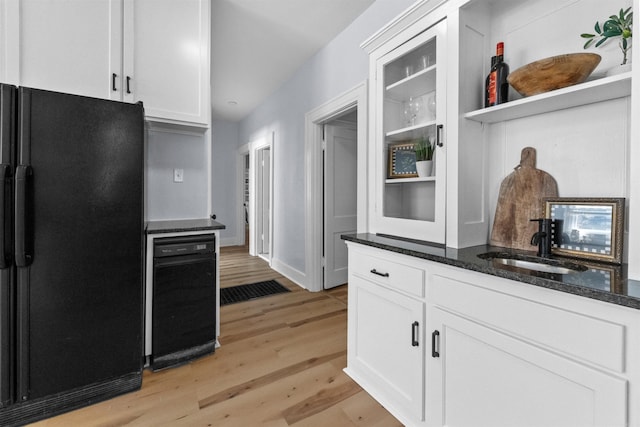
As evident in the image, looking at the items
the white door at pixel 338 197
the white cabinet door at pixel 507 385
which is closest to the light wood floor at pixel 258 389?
the white cabinet door at pixel 507 385

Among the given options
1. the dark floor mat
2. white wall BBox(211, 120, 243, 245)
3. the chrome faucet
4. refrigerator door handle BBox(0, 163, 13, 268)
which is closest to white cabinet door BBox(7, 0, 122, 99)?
refrigerator door handle BBox(0, 163, 13, 268)

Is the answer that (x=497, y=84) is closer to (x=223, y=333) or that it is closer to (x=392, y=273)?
(x=392, y=273)

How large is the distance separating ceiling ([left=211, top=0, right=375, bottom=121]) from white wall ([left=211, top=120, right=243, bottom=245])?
1.89 m

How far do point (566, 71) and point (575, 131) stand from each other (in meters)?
0.28

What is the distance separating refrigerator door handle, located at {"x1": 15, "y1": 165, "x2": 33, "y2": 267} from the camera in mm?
1401

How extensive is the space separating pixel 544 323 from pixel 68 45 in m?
2.79

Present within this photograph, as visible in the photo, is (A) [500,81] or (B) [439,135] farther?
(B) [439,135]

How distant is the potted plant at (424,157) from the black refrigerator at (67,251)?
5.47ft

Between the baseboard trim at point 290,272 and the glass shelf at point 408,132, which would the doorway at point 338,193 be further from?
the glass shelf at point 408,132

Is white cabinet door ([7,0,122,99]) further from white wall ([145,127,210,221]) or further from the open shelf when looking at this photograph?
the open shelf

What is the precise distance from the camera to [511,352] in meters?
1.05

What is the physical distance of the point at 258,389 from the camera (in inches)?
69.7

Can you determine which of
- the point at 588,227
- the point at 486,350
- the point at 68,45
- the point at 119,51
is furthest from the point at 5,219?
the point at 588,227

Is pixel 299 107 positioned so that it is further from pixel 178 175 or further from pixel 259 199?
pixel 259 199
